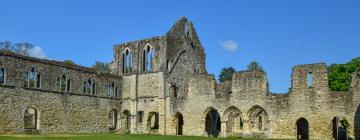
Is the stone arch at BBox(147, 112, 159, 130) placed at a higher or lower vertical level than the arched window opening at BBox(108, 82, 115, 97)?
lower

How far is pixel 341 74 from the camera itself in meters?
47.8

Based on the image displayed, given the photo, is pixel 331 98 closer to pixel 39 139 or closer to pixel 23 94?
pixel 39 139

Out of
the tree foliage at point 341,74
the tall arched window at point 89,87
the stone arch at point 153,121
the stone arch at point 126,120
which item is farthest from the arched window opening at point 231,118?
the tall arched window at point 89,87

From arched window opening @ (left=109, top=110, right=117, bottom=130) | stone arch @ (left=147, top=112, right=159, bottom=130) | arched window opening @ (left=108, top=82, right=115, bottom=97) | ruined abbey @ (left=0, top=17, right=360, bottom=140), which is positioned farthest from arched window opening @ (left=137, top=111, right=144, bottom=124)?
arched window opening @ (left=108, top=82, right=115, bottom=97)

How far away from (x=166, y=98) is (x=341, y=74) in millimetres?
18551

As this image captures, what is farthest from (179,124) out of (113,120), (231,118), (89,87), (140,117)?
(89,87)

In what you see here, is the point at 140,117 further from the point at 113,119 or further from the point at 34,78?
the point at 34,78

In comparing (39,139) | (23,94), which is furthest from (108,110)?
(39,139)

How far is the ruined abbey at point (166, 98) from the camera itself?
3300 centimetres

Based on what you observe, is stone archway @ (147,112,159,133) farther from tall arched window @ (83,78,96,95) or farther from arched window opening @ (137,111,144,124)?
tall arched window @ (83,78,96,95)

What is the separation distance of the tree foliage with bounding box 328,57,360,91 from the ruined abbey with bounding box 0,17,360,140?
564 centimetres

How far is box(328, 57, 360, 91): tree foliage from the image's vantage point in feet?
153

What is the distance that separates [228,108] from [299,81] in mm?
6019

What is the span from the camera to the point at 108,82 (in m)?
42.5
